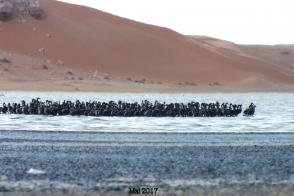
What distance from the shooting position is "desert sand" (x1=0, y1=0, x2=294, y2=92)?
95.8 metres

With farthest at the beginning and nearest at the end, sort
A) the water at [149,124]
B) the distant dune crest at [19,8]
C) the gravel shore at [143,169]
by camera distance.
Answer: the distant dune crest at [19,8] < the water at [149,124] < the gravel shore at [143,169]

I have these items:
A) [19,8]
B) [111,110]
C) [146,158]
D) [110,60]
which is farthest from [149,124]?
[19,8]

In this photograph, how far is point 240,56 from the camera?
14375 centimetres

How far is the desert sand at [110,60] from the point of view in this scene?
95.8 meters

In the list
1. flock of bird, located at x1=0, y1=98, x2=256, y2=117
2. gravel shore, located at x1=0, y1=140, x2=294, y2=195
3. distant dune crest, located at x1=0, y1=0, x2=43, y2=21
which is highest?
distant dune crest, located at x1=0, y1=0, x2=43, y2=21

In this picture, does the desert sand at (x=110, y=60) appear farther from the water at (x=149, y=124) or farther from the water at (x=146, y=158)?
the water at (x=146, y=158)

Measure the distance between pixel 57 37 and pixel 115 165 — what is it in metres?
101

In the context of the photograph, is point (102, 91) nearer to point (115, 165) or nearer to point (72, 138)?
point (72, 138)

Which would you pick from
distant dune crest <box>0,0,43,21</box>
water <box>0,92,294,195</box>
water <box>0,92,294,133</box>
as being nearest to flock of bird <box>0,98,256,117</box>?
water <box>0,92,294,133</box>

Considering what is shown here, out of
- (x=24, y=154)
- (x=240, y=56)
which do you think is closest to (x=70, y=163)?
(x=24, y=154)

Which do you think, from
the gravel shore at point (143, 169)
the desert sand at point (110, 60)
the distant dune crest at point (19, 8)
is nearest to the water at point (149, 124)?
the gravel shore at point (143, 169)

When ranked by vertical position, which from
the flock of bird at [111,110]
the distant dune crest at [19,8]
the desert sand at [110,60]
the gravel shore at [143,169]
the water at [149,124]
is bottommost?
the gravel shore at [143,169]

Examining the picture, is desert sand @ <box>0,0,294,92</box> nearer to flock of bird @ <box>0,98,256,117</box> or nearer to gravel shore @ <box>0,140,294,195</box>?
flock of bird @ <box>0,98,256,117</box>

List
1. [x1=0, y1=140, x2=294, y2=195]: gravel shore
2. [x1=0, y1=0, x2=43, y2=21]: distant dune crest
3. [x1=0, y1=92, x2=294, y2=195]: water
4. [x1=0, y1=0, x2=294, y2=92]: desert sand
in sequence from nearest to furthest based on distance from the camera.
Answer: [x1=0, y1=140, x2=294, y2=195]: gravel shore
[x1=0, y1=92, x2=294, y2=195]: water
[x1=0, y1=0, x2=294, y2=92]: desert sand
[x1=0, y1=0, x2=43, y2=21]: distant dune crest
